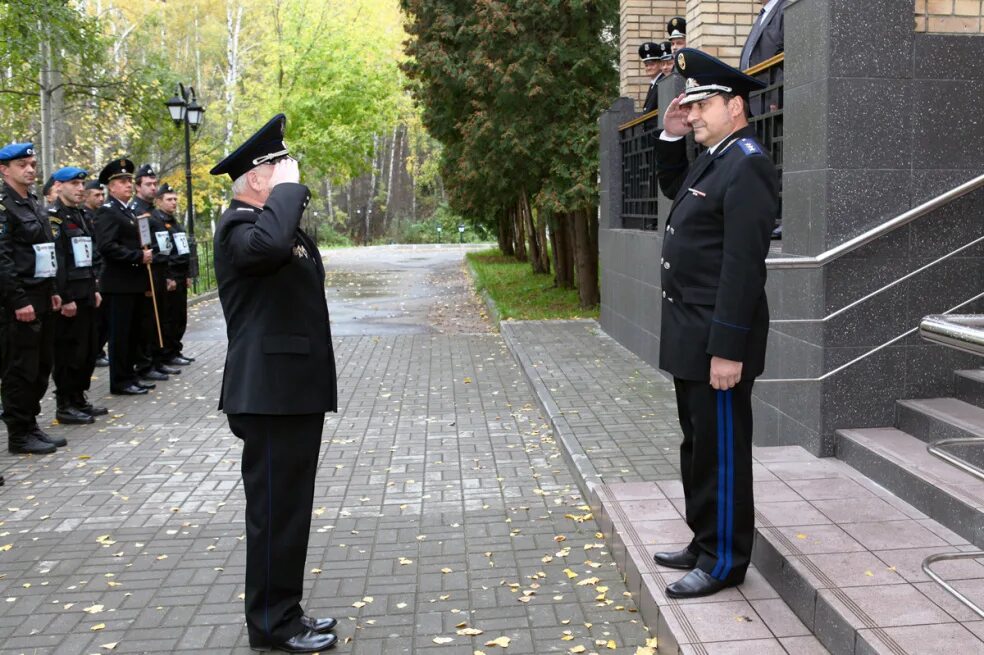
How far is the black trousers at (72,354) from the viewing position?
29.7 feet

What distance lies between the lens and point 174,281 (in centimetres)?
1188

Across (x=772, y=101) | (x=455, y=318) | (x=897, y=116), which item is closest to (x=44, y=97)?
(x=455, y=318)

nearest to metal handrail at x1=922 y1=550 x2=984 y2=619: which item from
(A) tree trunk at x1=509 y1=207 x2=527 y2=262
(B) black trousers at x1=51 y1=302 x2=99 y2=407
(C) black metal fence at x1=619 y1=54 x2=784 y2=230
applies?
(C) black metal fence at x1=619 y1=54 x2=784 y2=230

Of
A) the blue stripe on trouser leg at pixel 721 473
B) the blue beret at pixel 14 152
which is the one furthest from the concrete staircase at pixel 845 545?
the blue beret at pixel 14 152

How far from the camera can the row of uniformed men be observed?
7934mm

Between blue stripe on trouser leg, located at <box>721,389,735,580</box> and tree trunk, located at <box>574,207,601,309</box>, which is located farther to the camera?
tree trunk, located at <box>574,207,601,309</box>

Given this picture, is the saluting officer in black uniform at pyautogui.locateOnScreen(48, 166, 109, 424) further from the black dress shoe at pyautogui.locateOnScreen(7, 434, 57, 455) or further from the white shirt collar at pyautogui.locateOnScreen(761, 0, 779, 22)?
the white shirt collar at pyautogui.locateOnScreen(761, 0, 779, 22)

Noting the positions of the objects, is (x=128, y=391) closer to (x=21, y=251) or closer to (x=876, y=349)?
(x=21, y=251)

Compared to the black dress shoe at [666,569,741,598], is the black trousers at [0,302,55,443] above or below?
above

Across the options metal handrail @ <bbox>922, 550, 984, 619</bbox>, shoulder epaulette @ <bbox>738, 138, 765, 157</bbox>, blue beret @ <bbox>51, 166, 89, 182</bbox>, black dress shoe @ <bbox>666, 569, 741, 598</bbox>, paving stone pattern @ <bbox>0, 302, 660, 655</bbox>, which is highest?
blue beret @ <bbox>51, 166, 89, 182</bbox>

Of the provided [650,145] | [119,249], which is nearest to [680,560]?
[650,145]

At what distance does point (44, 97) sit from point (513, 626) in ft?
63.9

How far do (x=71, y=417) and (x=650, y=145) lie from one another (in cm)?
666

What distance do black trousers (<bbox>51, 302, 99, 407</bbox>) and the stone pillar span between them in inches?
299
